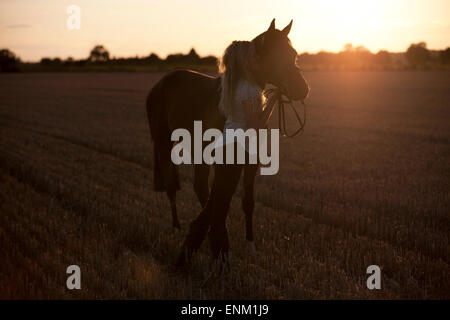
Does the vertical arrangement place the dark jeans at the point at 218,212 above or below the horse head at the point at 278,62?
below

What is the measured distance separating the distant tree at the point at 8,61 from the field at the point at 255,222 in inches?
2922

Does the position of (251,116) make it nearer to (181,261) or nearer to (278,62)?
(278,62)

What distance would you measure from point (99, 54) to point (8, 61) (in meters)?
18.4

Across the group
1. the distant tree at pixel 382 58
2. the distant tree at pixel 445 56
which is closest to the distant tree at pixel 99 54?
the distant tree at pixel 382 58

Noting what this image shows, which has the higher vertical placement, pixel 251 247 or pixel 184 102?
pixel 184 102

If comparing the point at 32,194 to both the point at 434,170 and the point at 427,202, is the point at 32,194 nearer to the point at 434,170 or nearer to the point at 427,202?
the point at 427,202

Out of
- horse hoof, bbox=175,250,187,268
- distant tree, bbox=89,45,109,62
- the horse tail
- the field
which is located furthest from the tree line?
horse hoof, bbox=175,250,187,268

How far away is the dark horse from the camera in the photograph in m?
3.77

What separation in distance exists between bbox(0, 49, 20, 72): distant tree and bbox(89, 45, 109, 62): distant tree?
15.2 meters

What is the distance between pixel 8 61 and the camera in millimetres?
77750

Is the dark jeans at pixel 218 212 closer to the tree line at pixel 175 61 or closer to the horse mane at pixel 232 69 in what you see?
the horse mane at pixel 232 69

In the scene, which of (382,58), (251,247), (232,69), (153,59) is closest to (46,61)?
(153,59)

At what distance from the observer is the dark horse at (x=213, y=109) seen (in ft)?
12.4
